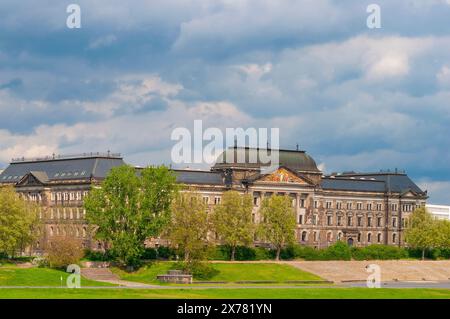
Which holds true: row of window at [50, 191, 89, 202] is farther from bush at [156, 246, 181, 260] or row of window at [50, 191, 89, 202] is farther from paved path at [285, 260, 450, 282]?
paved path at [285, 260, 450, 282]

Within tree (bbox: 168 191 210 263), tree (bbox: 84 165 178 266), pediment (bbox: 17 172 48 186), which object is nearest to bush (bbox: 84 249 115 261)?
tree (bbox: 84 165 178 266)

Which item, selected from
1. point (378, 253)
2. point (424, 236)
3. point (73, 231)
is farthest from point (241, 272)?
point (424, 236)

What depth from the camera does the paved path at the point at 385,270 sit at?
163375mm

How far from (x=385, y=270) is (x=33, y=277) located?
56274mm

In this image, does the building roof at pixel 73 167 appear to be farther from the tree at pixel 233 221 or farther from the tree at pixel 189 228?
the tree at pixel 189 228

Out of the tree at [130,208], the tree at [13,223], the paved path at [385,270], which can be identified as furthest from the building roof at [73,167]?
the paved path at [385,270]

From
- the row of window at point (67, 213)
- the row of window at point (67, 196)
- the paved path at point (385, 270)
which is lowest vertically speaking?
the paved path at point (385, 270)

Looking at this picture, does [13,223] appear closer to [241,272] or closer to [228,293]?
[241,272]

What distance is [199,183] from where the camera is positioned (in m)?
194

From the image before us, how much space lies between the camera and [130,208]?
520 feet

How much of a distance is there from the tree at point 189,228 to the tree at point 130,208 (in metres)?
2.33

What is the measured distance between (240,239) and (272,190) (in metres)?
28.1
